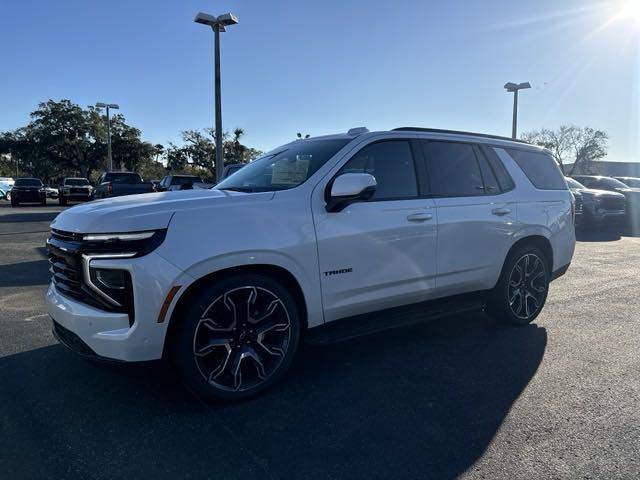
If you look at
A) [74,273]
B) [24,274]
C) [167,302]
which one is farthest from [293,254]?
[24,274]

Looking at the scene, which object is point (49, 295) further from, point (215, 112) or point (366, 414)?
point (215, 112)

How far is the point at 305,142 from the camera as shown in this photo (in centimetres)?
448

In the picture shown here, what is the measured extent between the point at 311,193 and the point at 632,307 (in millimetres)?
4560

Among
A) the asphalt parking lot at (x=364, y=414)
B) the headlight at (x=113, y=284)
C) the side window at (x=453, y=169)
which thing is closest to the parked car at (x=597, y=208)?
the asphalt parking lot at (x=364, y=414)

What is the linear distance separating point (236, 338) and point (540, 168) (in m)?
3.93

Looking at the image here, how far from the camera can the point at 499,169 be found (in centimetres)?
497

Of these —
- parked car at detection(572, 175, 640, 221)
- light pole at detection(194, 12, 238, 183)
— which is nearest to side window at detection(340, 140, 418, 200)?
light pole at detection(194, 12, 238, 183)

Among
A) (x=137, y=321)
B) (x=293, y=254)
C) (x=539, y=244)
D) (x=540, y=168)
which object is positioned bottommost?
(x=137, y=321)

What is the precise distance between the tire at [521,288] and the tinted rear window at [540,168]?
762mm

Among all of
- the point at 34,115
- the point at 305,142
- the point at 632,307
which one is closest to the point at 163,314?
the point at 305,142

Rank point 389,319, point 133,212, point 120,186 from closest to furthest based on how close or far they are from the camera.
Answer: point 133,212
point 389,319
point 120,186

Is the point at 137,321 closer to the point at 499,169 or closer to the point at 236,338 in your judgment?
the point at 236,338

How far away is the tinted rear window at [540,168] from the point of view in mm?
5227

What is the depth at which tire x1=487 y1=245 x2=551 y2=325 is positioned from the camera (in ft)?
16.1
